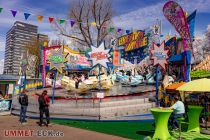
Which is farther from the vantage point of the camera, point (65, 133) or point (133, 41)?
point (133, 41)

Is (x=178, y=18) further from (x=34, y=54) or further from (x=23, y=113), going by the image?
(x=34, y=54)

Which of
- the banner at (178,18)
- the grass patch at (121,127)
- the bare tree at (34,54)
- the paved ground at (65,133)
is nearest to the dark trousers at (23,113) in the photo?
the paved ground at (65,133)

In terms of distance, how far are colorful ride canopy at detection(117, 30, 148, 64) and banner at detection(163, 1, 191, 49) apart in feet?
70.0

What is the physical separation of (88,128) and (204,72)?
376 inches

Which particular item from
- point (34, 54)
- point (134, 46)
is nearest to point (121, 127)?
point (134, 46)

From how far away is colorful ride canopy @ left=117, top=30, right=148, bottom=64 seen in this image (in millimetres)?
38719

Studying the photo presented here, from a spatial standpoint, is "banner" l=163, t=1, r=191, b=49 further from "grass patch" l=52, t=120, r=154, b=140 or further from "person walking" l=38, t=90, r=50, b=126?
"person walking" l=38, t=90, r=50, b=126

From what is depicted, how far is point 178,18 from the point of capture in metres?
16.2

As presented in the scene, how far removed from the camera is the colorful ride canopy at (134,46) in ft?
127

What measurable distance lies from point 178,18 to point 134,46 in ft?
80.0

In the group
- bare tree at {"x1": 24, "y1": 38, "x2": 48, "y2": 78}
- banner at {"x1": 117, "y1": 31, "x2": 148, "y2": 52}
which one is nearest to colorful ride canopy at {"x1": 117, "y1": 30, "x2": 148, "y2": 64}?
banner at {"x1": 117, "y1": 31, "x2": 148, "y2": 52}

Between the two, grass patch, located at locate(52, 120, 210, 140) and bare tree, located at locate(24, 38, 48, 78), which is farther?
bare tree, located at locate(24, 38, 48, 78)

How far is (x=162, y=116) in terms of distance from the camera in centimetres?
932

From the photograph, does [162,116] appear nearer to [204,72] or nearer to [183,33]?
[183,33]
